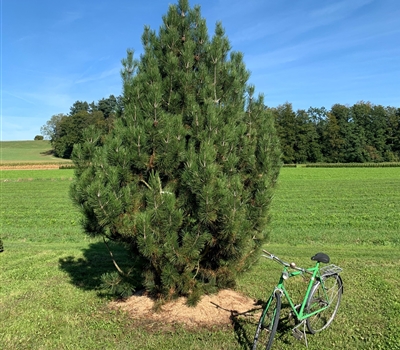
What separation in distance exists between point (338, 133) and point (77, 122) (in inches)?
2408

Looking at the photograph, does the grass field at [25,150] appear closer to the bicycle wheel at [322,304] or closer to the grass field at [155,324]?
the grass field at [155,324]

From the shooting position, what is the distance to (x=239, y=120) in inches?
208

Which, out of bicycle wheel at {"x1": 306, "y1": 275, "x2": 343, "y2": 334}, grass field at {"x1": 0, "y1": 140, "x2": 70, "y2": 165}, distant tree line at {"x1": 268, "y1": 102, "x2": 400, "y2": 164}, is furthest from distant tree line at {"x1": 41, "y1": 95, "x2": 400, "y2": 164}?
bicycle wheel at {"x1": 306, "y1": 275, "x2": 343, "y2": 334}

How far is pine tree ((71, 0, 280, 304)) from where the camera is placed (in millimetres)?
4254

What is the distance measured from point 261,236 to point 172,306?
177 cm

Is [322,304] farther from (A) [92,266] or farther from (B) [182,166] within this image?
(A) [92,266]

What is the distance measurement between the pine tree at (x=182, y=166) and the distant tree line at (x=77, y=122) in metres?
0.33

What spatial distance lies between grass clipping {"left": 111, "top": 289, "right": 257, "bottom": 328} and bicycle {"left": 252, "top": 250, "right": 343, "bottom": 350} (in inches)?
27.1

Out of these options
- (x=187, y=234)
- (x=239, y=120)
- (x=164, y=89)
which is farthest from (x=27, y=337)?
(x=239, y=120)

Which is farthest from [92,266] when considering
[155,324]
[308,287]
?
[308,287]

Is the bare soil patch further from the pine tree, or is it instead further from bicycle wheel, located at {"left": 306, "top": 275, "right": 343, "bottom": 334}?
bicycle wheel, located at {"left": 306, "top": 275, "right": 343, "bottom": 334}

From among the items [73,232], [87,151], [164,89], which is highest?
[164,89]

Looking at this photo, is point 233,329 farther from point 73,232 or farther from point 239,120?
point 73,232

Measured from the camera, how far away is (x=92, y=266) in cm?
788
